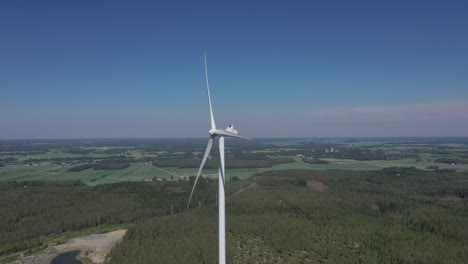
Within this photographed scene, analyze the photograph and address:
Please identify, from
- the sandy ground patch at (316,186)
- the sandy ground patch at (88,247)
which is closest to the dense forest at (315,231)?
the sandy ground patch at (88,247)

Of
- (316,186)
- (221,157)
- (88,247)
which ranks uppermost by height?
(221,157)

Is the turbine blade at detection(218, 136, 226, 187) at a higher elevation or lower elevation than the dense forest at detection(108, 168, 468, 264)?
higher

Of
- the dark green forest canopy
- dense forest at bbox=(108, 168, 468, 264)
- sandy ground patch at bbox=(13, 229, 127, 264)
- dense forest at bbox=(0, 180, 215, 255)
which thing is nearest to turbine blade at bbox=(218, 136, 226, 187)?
dense forest at bbox=(108, 168, 468, 264)

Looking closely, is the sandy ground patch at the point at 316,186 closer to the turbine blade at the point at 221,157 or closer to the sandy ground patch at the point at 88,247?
the sandy ground patch at the point at 88,247

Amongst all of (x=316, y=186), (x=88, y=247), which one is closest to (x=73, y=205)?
(x=88, y=247)

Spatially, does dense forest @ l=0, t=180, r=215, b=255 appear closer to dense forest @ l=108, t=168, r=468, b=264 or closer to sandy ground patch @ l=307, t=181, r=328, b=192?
dense forest @ l=108, t=168, r=468, b=264

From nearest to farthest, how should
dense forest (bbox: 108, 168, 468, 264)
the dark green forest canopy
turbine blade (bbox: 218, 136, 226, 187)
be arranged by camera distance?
turbine blade (bbox: 218, 136, 226, 187) → dense forest (bbox: 108, 168, 468, 264) → the dark green forest canopy

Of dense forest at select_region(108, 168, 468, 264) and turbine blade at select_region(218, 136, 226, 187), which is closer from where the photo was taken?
turbine blade at select_region(218, 136, 226, 187)

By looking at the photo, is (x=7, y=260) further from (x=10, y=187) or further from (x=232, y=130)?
(x=10, y=187)

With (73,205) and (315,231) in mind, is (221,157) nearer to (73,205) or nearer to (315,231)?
(315,231)

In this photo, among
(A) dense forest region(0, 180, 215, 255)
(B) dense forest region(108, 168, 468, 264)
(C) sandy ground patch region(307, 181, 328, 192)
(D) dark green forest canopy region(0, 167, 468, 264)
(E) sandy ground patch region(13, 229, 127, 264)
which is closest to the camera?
(B) dense forest region(108, 168, 468, 264)
